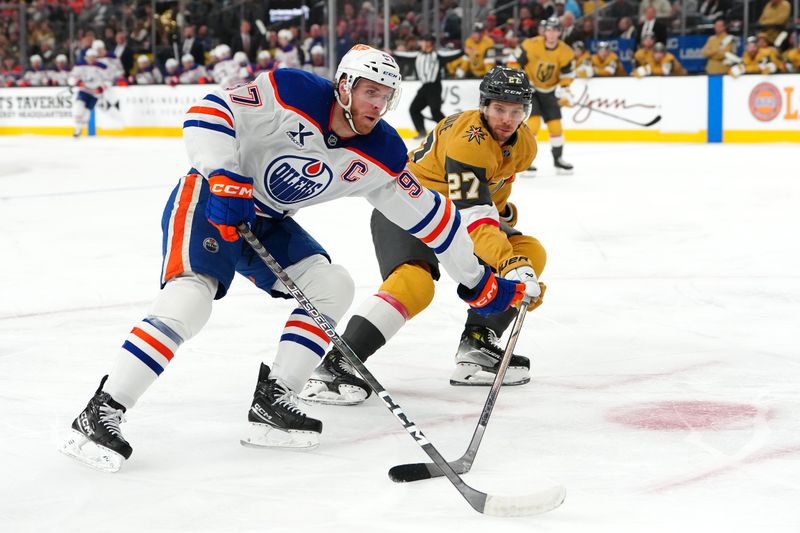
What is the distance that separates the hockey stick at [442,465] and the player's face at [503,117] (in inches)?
33.1

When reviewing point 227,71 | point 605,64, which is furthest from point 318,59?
point 605,64

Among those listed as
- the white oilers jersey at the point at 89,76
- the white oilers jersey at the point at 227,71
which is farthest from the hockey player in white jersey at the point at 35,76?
the white oilers jersey at the point at 227,71

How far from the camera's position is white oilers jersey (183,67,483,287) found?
94.7 inches

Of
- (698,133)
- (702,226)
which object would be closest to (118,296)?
(702,226)

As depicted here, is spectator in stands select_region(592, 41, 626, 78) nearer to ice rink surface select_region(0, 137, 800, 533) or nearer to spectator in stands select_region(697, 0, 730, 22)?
spectator in stands select_region(697, 0, 730, 22)

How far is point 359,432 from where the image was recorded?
8.63ft

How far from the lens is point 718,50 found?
11773 millimetres

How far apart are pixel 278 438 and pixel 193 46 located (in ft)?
45.6

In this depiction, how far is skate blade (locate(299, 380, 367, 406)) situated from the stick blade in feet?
2.85

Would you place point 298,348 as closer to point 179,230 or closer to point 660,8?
point 179,230

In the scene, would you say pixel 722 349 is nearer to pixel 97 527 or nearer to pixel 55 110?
pixel 97 527

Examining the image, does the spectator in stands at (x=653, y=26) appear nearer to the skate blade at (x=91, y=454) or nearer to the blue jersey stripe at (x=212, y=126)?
the blue jersey stripe at (x=212, y=126)

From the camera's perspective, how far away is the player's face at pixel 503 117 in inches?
120

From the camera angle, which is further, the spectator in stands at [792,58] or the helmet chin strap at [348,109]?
the spectator in stands at [792,58]
